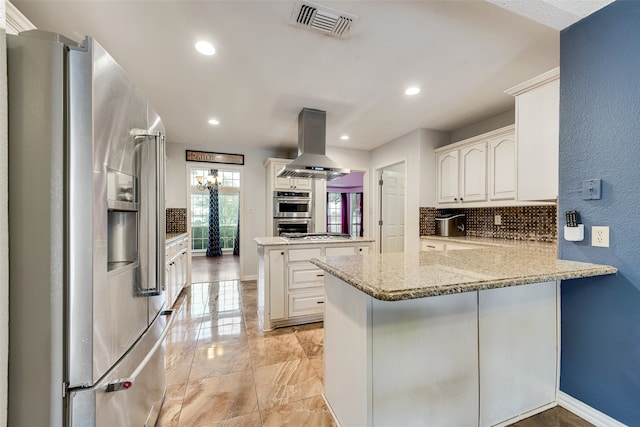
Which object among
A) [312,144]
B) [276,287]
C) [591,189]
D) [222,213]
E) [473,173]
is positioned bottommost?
[276,287]

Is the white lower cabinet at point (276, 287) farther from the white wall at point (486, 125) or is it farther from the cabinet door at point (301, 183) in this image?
the white wall at point (486, 125)

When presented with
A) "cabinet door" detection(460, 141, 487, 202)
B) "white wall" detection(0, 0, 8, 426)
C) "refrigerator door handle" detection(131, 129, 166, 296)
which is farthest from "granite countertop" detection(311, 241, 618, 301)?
"cabinet door" detection(460, 141, 487, 202)

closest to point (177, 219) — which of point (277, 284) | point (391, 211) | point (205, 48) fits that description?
point (277, 284)

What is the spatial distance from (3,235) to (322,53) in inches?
81.8

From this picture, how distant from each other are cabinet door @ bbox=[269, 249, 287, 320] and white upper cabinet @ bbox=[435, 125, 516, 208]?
8.42ft

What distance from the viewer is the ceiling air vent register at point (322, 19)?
1.59m

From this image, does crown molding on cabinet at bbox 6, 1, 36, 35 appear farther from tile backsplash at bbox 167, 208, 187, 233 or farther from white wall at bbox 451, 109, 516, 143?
white wall at bbox 451, 109, 516, 143

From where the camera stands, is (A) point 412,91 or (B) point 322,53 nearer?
(B) point 322,53

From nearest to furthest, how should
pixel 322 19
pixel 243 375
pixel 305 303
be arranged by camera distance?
pixel 322 19
pixel 243 375
pixel 305 303

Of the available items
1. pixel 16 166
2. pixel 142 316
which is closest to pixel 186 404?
pixel 142 316

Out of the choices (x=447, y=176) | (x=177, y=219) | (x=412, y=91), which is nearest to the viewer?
(x=412, y=91)

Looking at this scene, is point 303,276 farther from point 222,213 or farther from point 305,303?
point 222,213

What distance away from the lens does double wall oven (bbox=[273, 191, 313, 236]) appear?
468 cm

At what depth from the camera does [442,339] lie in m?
1.30
